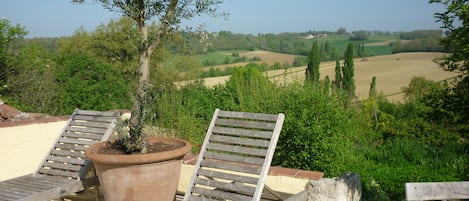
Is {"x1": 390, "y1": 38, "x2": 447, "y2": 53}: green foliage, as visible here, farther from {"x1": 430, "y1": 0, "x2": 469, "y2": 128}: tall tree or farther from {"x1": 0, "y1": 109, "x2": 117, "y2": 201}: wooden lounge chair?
{"x1": 0, "y1": 109, "x2": 117, "y2": 201}: wooden lounge chair

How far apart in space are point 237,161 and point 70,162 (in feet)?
4.95

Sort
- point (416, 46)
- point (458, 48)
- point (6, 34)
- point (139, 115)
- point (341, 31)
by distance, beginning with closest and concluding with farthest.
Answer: point (139, 115) → point (458, 48) → point (6, 34) → point (416, 46) → point (341, 31)

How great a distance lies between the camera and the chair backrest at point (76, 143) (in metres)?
3.74

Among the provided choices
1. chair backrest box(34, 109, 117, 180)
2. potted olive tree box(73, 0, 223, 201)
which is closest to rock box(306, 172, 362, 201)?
potted olive tree box(73, 0, 223, 201)

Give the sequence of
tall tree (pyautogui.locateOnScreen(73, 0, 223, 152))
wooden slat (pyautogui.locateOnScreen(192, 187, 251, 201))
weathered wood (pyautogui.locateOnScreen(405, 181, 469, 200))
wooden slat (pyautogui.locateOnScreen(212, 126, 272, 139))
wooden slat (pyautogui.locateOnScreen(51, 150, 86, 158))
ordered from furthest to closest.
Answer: wooden slat (pyautogui.locateOnScreen(51, 150, 86, 158)) → tall tree (pyautogui.locateOnScreen(73, 0, 223, 152)) → wooden slat (pyautogui.locateOnScreen(212, 126, 272, 139)) → wooden slat (pyautogui.locateOnScreen(192, 187, 251, 201)) → weathered wood (pyautogui.locateOnScreen(405, 181, 469, 200))

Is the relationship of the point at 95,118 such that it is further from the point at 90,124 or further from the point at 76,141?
the point at 76,141

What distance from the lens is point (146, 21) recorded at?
393 cm

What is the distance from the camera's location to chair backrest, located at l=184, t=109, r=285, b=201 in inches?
120

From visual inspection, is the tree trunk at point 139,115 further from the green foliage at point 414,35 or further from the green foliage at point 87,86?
the green foliage at point 414,35

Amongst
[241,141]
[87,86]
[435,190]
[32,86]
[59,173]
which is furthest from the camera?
[87,86]

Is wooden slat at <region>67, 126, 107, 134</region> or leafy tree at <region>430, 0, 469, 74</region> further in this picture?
leafy tree at <region>430, 0, 469, 74</region>

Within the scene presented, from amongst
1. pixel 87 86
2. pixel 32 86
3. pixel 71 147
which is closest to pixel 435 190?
pixel 71 147

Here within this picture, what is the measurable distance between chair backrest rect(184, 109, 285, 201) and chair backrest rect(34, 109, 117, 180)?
93cm

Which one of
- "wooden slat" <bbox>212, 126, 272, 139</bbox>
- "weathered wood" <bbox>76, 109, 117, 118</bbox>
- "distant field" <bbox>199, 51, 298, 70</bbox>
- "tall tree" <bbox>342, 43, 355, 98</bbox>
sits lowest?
"tall tree" <bbox>342, 43, 355, 98</bbox>
